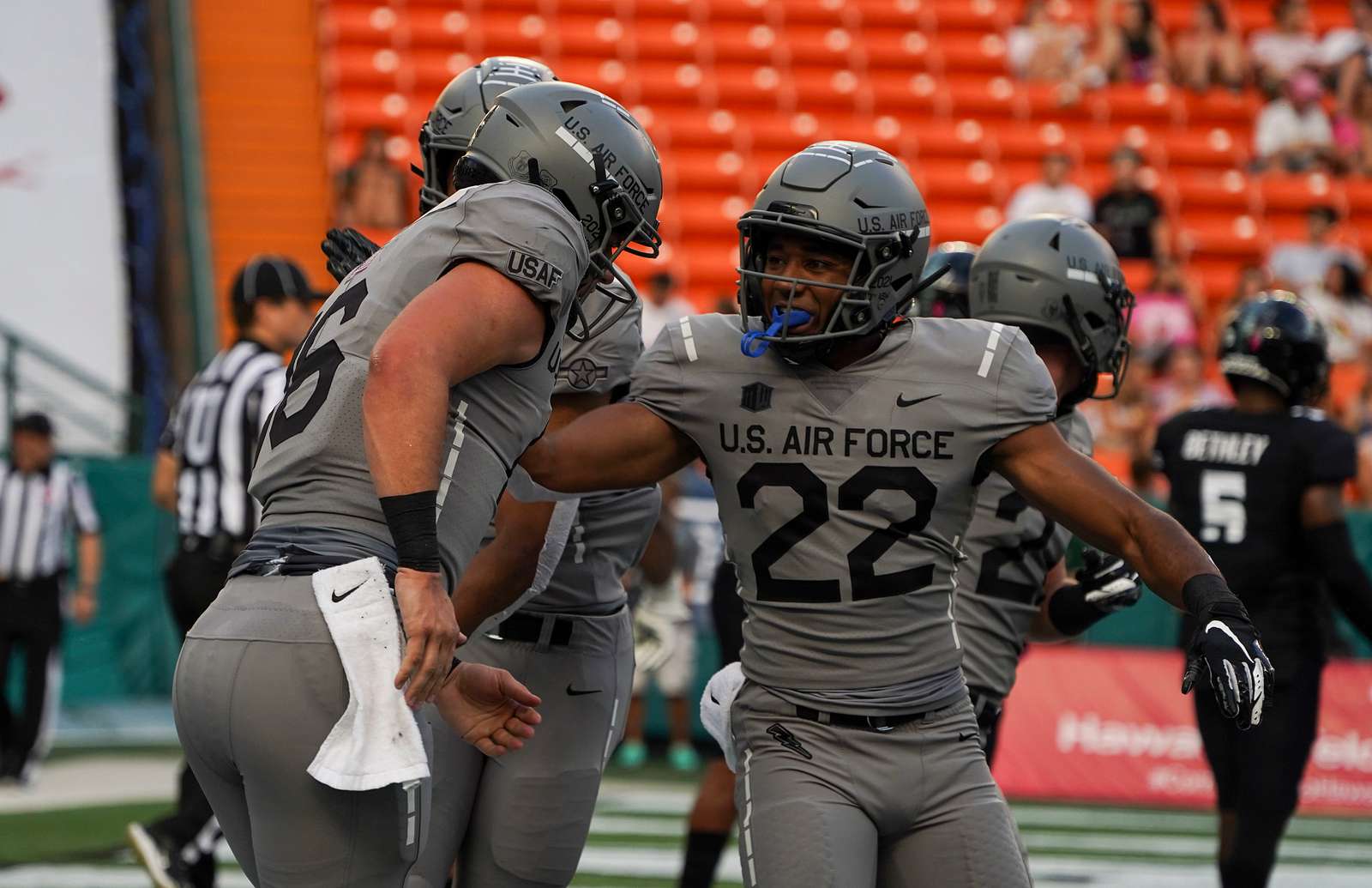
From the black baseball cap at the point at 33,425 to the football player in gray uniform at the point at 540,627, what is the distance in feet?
19.2

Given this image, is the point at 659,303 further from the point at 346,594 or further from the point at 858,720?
the point at 346,594

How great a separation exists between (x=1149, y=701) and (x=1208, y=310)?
609cm

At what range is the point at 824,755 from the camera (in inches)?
118

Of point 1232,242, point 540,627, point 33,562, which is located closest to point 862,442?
point 540,627

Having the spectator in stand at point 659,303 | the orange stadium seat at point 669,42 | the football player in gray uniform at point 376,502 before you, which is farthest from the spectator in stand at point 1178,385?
the football player in gray uniform at point 376,502

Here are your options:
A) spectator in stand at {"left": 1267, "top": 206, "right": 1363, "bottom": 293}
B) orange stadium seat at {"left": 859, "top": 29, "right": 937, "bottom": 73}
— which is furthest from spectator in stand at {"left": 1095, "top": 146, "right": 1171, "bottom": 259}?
orange stadium seat at {"left": 859, "top": 29, "right": 937, "bottom": 73}

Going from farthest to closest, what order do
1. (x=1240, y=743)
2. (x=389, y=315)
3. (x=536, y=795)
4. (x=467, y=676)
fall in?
(x=1240, y=743)
(x=536, y=795)
(x=467, y=676)
(x=389, y=315)

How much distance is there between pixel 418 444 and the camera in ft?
8.36

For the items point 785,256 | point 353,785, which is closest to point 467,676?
point 353,785

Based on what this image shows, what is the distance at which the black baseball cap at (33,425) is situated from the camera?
8875mm

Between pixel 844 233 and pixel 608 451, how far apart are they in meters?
0.55

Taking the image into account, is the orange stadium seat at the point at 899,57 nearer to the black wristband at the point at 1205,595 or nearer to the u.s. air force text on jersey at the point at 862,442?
the u.s. air force text on jersey at the point at 862,442

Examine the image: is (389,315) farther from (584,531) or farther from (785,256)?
(584,531)

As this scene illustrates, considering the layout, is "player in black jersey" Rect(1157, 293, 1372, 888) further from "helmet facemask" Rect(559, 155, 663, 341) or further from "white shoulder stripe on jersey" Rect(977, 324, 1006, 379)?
"helmet facemask" Rect(559, 155, 663, 341)
